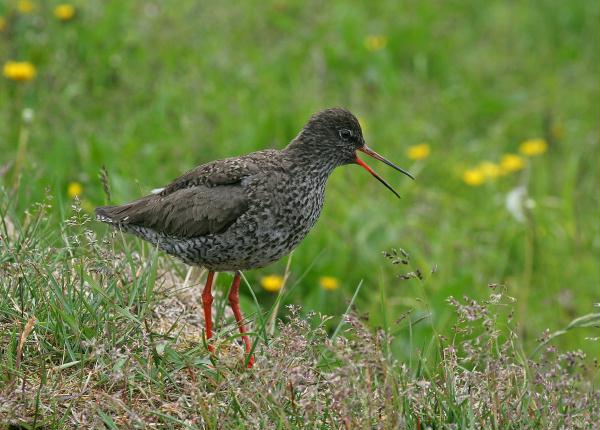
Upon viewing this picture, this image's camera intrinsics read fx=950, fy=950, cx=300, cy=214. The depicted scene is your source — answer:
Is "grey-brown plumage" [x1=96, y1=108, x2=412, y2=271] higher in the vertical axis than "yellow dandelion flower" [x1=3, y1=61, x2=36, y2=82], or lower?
higher

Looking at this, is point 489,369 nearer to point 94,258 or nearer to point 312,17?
point 94,258

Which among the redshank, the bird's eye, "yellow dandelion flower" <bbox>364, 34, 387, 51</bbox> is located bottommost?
"yellow dandelion flower" <bbox>364, 34, 387, 51</bbox>

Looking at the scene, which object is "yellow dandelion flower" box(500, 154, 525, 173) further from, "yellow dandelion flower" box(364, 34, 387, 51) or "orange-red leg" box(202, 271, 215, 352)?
"orange-red leg" box(202, 271, 215, 352)

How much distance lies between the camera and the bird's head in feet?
16.8

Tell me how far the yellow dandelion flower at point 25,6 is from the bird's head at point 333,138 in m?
4.95

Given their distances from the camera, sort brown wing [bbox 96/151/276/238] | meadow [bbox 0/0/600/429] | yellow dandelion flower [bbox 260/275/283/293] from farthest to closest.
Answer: yellow dandelion flower [bbox 260/275/283/293], brown wing [bbox 96/151/276/238], meadow [bbox 0/0/600/429]

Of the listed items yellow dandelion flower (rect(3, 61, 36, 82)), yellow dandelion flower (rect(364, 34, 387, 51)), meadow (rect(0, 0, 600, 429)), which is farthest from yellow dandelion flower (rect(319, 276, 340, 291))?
yellow dandelion flower (rect(364, 34, 387, 51))

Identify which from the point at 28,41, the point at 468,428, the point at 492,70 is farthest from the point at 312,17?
the point at 468,428

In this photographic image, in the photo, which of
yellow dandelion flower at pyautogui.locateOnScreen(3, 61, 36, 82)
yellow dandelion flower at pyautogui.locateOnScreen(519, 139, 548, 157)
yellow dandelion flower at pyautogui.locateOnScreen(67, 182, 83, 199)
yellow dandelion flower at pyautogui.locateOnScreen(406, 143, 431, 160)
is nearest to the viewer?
yellow dandelion flower at pyautogui.locateOnScreen(67, 182, 83, 199)

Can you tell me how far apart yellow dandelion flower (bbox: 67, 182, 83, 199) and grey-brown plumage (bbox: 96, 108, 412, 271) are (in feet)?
5.53

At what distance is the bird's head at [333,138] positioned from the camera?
16.8 ft

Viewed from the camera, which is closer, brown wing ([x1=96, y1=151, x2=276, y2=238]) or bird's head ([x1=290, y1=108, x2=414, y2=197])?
brown wing ([x1=96, y1=151, x2=276, y2=238])

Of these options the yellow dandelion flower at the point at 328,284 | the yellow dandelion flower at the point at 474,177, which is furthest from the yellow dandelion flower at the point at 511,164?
the yellow dandelion flower at the point at 328,284

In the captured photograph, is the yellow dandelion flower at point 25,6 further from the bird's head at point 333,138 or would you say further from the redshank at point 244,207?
the bird's head at point 333,138
